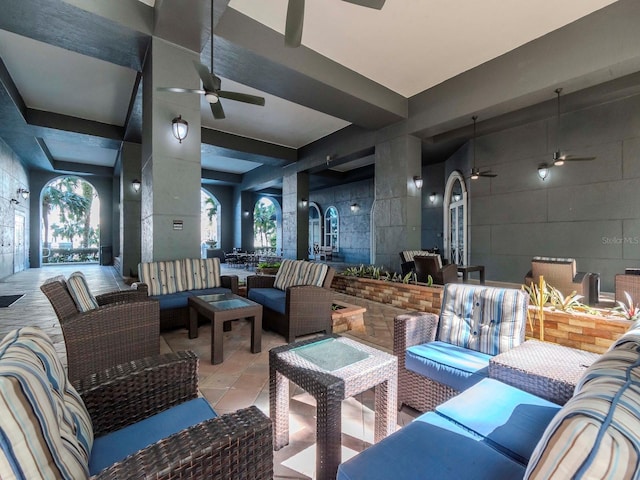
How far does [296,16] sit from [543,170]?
5872 mm

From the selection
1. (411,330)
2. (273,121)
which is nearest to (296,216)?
(273,121)

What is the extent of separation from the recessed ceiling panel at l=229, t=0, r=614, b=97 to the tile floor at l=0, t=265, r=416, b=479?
4.03 m

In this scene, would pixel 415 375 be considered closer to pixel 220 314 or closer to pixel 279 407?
pixel 279 407

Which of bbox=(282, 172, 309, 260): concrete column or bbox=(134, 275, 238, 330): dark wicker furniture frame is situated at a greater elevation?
bbox=(282, 172, 309, 260): concrete column

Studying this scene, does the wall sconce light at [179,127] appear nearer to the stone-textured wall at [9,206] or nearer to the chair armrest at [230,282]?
the chair armrest at [230,282]

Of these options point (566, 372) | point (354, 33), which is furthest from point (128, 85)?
point (566, 372)

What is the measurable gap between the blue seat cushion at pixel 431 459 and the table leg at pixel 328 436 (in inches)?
11.9

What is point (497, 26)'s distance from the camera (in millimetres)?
4023

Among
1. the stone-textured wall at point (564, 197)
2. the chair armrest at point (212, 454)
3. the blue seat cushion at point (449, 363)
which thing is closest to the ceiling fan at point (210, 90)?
the blue seat cushion at point (449, 363)

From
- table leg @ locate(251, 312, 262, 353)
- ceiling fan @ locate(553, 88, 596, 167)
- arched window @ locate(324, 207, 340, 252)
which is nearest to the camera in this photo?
table leg @ locate(251, 312, 262, 353)

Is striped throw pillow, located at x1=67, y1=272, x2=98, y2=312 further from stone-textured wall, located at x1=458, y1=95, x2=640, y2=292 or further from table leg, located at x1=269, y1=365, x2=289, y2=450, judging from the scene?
stone-textured wall, located at x1=458, y1=95, x2=640, y2=292

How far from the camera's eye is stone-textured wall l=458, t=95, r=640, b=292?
5.30m

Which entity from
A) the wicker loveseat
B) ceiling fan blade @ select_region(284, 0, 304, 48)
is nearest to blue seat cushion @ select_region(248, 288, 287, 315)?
the wicker loveseat

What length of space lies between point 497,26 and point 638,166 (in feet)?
12.2
